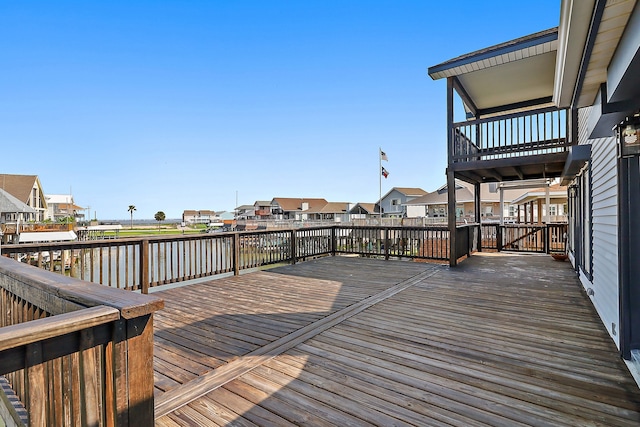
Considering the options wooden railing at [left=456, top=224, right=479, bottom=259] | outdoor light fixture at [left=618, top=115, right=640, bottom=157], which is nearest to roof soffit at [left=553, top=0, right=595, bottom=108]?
outdoor light fixture at [left=618, top=115, right=640, bottom=157]

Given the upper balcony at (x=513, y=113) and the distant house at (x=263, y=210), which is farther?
the distant house at (x=263, y=210)

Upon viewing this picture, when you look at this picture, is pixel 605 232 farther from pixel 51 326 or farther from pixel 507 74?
pixel 507 74

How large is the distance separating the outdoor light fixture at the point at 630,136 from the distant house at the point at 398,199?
35.0m

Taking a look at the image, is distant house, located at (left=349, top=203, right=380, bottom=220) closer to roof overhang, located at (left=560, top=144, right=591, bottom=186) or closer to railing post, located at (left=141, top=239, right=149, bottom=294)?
roof overhang, located at (left=560, top=144, right=591, bottom=186)

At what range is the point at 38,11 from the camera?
30.1ft

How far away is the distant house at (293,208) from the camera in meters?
49.5

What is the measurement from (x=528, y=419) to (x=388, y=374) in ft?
2.92

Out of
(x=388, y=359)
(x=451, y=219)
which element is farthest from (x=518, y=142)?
(x=388, y=359)

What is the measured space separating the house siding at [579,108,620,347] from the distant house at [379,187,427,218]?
32932mm

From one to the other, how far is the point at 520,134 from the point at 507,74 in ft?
4.49

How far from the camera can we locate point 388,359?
2646mm

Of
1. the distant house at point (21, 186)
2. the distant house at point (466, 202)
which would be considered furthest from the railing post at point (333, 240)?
the distant house at point (21, 186)

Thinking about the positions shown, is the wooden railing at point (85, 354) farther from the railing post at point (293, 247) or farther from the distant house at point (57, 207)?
the distant house at point (57, 207)

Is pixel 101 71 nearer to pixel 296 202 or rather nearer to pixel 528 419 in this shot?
pixel 528 419
